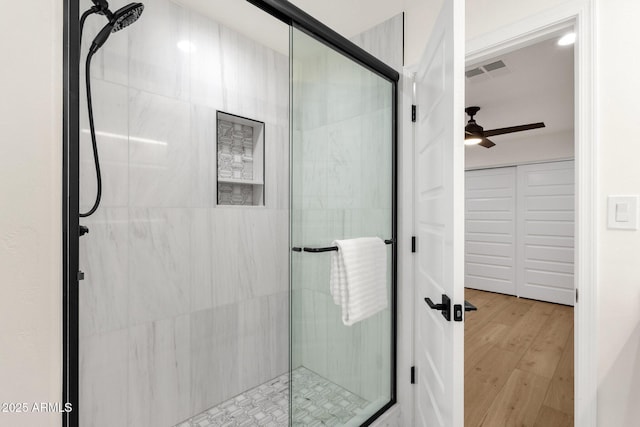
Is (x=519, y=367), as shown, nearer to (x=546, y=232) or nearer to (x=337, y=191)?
(x=337, y=191)

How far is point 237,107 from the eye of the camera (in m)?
2.07

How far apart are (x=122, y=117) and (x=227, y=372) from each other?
5.53 ft

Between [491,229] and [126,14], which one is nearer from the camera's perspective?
[126,14]

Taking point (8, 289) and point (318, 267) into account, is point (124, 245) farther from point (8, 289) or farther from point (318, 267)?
point (8, 289)

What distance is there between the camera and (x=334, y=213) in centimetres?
148

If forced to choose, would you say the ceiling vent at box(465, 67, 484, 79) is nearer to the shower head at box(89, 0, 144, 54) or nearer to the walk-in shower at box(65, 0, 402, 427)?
the walk-in shower at box(65, 0, 402, 427)

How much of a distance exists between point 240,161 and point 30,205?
1705 mm

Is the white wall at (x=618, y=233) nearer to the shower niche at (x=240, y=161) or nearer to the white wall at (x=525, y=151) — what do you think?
the shower niche at (x=240, y=161)

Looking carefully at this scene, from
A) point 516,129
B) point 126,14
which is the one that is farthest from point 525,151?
point 126,14

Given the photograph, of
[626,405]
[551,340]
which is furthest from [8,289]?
[551,340]

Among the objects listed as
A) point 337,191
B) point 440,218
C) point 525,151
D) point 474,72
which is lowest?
point 440,218

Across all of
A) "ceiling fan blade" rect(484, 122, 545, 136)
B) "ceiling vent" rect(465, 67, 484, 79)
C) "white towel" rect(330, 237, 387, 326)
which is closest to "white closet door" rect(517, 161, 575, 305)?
"ceiling fan blade" rect(484, 122, 545, 136)

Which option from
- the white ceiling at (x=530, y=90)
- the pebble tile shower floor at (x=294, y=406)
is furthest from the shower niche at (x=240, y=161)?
the white ceiling at (x=530, y=90)

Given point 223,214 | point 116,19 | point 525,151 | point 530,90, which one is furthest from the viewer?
point 525,151
